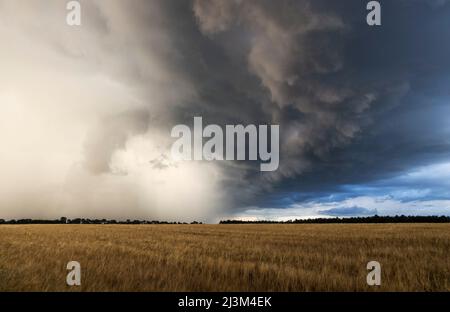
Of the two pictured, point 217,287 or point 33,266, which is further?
point 33,266

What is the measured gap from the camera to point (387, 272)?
33.6ft

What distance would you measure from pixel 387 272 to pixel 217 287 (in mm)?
5367

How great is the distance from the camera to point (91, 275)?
8.96 m
